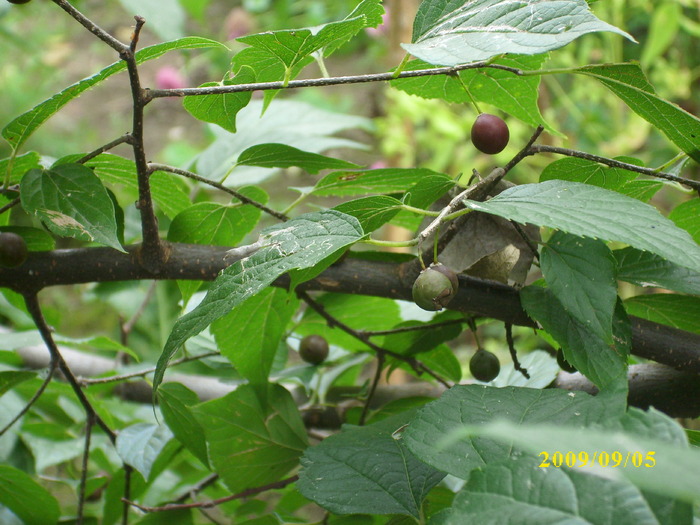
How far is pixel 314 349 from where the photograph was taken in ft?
2.04

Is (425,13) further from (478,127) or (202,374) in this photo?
(202,374)

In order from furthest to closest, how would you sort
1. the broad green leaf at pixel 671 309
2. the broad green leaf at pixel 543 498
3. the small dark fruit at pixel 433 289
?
the broad green leaf at pixel 671 309 → the small dark fruit at pixel 433 289 → the broad green leaf at pixel 543 498

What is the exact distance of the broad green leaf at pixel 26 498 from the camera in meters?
0.55

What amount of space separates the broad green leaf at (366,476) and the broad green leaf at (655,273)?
17cm

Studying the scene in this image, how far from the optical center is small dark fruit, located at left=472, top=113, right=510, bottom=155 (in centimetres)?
42

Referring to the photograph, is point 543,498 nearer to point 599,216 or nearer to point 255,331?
point 599,216

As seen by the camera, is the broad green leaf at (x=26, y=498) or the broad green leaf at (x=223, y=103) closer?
the broad green leaf at (x=223, y=103)

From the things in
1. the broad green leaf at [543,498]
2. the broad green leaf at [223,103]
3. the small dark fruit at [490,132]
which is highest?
the broad green leaf at [223,103]

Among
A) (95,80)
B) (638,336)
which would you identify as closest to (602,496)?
(638,336)

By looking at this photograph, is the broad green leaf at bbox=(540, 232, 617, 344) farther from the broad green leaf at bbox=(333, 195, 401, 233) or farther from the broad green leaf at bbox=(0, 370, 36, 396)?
the broad green leaf at bbox=(0, 370, 36, 396)

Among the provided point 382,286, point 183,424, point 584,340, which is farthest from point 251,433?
point 584,340

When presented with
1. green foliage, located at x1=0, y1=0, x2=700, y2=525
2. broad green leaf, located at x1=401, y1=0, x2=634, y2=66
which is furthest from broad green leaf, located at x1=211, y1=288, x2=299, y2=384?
broad green leaf, located at x1=401, y1=0, x2=634, y2=66
